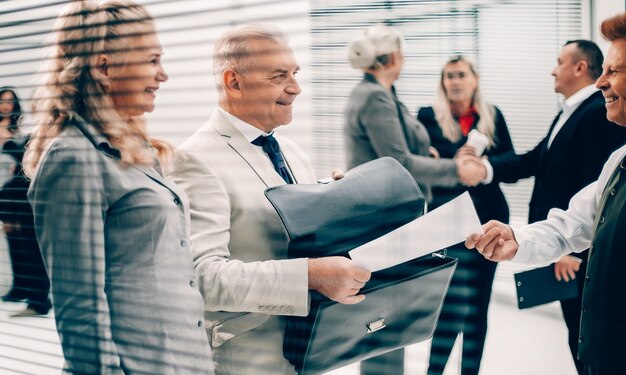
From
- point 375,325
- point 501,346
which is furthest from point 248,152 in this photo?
point 501,346

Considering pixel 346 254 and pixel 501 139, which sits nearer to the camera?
pixel 346 254

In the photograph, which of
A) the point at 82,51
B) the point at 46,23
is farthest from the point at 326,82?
the point at 46,23

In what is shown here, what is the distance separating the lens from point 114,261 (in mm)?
1440

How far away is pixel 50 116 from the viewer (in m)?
1.48

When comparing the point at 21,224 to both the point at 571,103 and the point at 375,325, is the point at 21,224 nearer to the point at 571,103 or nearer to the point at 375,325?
the point at 375,325

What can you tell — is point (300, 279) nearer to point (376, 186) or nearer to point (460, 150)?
point (376, 186)

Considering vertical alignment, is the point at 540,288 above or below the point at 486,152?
below

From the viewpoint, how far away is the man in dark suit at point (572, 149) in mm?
2357

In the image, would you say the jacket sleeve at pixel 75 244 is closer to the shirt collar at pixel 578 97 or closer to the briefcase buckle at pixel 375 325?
the briefcase buckle at pixel 375 325

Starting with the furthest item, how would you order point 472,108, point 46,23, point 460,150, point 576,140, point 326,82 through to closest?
point 472,108
point 460,150
point 576,140
point 46,23
point 326,82

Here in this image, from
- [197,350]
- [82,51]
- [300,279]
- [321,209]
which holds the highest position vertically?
[82,51]

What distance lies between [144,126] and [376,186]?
63 centimetres

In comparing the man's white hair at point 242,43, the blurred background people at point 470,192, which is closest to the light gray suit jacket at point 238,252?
the man's white hair at point 242,43

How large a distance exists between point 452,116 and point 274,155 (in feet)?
4.52
